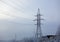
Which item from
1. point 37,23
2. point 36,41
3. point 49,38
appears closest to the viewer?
point 36,41

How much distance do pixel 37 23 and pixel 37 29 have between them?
43 cm

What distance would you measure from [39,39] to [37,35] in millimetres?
202

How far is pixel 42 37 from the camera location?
5.60m

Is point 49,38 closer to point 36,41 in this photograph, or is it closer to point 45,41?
point 45,41

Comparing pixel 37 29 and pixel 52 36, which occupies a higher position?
pixel 37 29

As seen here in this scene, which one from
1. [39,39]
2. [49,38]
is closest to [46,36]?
[49,38]

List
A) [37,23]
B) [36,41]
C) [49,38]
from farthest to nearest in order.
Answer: [49,38], [37,23], [36,41]

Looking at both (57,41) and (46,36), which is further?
(46,36)

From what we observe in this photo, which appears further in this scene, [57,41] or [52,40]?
[52,40]

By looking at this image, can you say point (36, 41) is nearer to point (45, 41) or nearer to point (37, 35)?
point (37, 35)

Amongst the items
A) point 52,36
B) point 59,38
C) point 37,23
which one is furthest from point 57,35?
point 37,23

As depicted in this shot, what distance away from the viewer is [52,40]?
18.2 feet

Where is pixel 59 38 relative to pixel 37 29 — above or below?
below

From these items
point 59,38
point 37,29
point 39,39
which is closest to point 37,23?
point 37,29
